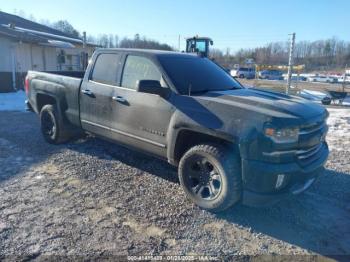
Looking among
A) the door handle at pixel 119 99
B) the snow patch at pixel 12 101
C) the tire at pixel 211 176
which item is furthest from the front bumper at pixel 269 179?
the snow patch at pixel 12 101

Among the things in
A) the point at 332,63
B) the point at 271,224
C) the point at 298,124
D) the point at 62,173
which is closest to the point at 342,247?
the point at 271,224

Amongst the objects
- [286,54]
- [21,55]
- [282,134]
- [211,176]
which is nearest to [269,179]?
[282,134]

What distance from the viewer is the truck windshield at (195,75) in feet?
14.3

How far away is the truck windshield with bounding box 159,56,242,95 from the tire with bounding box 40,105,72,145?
260 centimetres

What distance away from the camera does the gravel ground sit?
3.24 m

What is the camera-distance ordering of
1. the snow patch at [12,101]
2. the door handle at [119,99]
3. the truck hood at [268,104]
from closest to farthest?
the truck hood at [268,104] → the door handle at [119,99] → the snow patch at [12,101]

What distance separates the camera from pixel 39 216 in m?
3.71

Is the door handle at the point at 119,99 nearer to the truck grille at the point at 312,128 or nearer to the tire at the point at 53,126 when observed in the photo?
the tire at the point at 53,126

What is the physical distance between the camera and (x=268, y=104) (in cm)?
375

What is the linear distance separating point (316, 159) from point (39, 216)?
328 centimetres

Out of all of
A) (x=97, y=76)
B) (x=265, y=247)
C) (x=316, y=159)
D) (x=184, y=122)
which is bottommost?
(x=265, y=247)

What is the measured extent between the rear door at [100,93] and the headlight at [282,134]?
2458mm

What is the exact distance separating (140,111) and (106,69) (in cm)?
116

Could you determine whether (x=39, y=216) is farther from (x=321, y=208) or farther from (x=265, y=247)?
(x=321, y=208)
